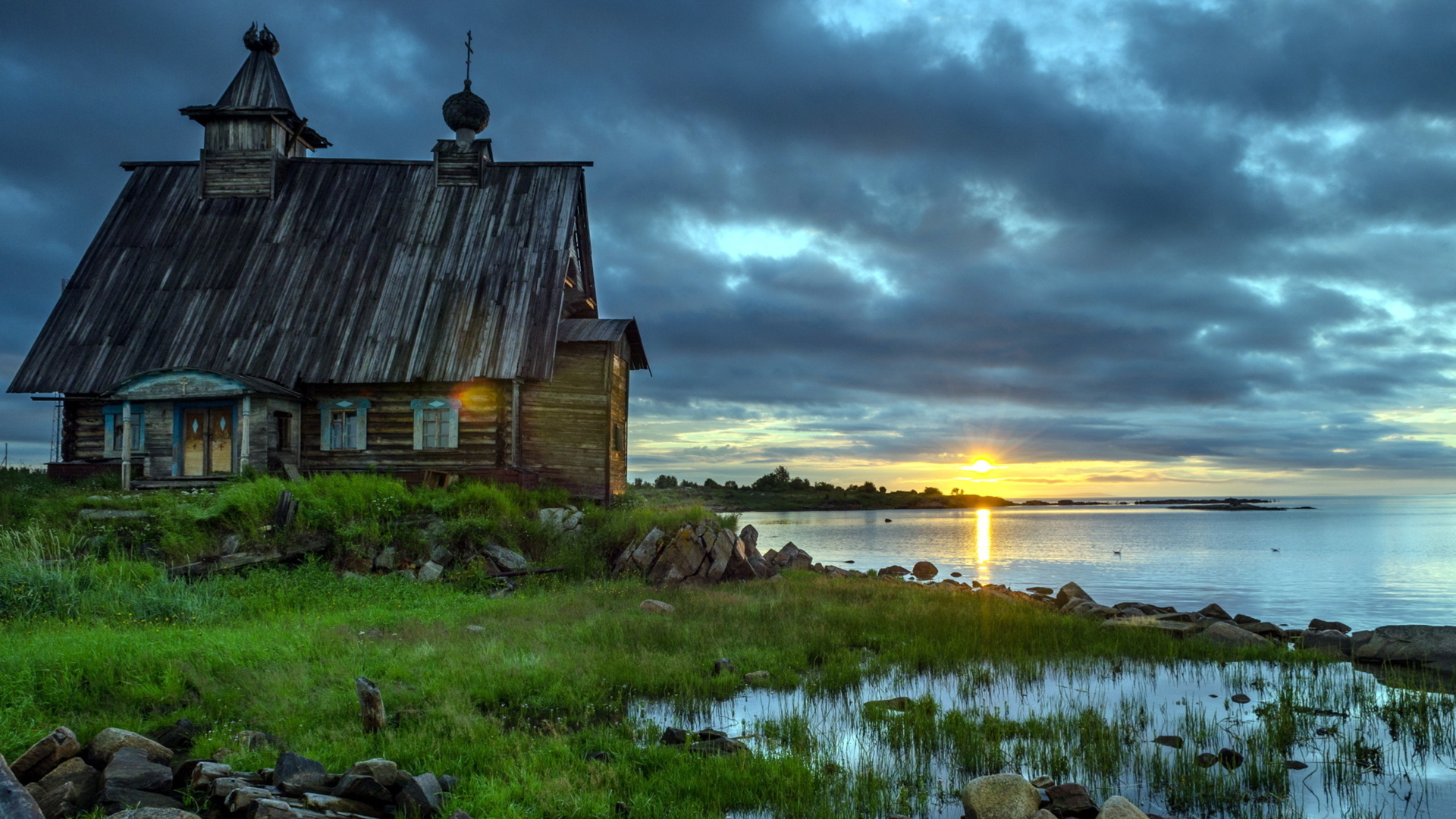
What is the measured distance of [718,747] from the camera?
7.61 metres

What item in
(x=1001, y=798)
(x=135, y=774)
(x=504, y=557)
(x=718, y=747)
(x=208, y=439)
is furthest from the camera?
(x=208, y=439)

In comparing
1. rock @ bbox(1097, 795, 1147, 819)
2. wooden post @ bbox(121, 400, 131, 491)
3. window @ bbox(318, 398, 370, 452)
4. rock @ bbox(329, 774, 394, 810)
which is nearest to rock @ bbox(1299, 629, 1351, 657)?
rock @ bbox(1097, 795, 1147, 819)

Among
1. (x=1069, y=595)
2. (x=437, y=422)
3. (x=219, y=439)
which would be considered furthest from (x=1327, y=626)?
(x=219, y=439)

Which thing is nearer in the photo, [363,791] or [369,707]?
[363,791]

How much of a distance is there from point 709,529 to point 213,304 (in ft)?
55.1

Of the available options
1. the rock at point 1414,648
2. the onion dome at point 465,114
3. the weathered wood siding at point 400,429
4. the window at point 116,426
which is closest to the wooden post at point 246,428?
the weathered wood siding at point 400,429

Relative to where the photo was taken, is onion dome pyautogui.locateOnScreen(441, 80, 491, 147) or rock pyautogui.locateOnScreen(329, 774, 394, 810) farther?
onion dome pyautogui.locateOnScreen(441, 80, 491, 147)

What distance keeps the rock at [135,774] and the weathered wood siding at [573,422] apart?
1764cm

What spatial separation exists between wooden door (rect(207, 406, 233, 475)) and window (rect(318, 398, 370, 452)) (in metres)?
2.25

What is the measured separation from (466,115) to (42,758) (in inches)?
994

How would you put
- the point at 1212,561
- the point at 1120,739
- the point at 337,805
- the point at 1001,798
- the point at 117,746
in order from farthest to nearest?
the point at 1212,561, the point at 1120,739, the point at 117,746, the point at 1001,798, the point at 337,805

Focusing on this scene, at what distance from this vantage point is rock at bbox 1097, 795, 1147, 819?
6098 mm

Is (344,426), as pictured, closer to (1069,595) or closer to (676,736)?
(676,736)

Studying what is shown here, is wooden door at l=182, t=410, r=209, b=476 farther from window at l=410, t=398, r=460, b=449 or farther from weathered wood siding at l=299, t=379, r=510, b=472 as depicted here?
window at l=410, t=398, r=460, b=449
